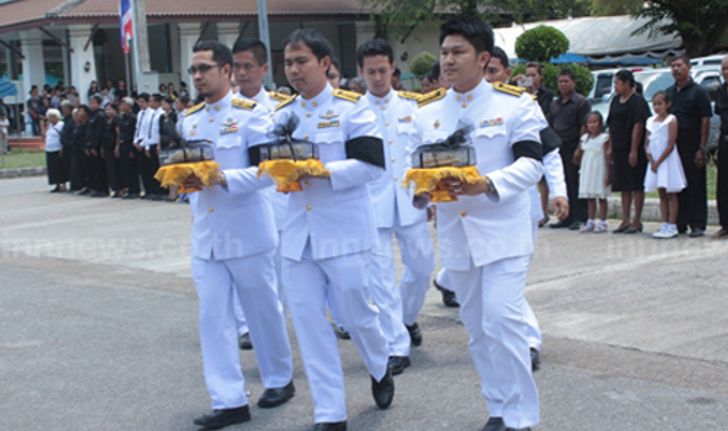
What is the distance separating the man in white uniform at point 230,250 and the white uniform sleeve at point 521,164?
1.37m

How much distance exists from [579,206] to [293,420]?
7336 mm

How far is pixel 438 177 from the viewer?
4.82m

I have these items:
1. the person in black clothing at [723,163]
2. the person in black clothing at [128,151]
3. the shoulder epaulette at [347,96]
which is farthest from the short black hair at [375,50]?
the person in black clothing at [128,151]

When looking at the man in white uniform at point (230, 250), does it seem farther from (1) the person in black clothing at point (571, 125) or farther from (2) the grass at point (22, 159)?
(2) the grass at point (22, 159)

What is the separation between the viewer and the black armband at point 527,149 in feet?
16.8

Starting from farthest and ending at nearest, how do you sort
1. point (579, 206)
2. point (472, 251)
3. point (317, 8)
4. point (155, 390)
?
point (317, 8) < point (579, 206) < point (155, 390) < point (472, 251)

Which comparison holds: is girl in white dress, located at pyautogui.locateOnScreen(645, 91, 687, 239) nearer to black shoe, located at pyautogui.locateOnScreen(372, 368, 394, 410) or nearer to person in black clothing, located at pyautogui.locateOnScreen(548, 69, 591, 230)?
person in black clothing, located at pyautogui.locateOnScreen(548, 69, 591, 230)

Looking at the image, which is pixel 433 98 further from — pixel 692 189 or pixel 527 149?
pixel 692 189

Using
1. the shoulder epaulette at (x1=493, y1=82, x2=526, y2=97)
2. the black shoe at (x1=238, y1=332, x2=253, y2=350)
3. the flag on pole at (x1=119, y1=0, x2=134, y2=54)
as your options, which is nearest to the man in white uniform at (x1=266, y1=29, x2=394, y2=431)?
the shoulder epaulette at (x1=493, y1=82, x2=526, y2=97)

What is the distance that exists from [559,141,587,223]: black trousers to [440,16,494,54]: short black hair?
292 inches

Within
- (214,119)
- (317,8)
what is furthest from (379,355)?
(317,8)

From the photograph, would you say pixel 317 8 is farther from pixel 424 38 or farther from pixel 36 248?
pixel 36 248

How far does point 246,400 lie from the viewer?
5.85m

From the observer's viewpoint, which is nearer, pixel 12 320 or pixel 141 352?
pixel 141 352
